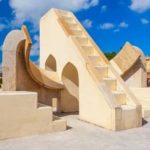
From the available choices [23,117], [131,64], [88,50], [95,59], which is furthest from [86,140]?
[131,64]

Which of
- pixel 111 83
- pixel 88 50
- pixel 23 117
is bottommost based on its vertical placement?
pixel 23 117

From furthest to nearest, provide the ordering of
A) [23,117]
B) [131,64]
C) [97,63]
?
[131,64] → [97,63] → [23,117]

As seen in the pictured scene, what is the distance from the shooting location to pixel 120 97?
9430 millimetres

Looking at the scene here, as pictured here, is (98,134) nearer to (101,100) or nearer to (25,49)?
(101,100)

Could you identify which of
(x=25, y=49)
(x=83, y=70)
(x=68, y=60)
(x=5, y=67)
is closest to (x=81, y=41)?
(x=68, y=60)

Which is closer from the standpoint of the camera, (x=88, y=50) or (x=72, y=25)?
(x=88, y=50)

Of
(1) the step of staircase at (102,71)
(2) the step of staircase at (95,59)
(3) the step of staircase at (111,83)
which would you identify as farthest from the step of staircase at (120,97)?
(2) the step of staircase at (95,59)

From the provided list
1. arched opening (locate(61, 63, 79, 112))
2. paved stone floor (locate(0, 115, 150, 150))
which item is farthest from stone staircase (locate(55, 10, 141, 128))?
arched opening (locate(61, 63, 79, 112))

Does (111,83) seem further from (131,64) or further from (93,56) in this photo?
(131,64)

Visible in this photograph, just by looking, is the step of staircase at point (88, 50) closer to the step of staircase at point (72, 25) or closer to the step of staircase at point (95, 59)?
the step of staircase at point (95, 59)

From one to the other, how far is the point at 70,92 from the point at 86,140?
17.3ft

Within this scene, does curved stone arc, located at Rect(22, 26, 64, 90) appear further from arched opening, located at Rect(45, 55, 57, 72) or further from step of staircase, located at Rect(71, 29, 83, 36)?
step of staircase, located at Rect(71, 29, 83, 36)

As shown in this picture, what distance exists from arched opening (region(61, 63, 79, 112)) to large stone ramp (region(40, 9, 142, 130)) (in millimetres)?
561

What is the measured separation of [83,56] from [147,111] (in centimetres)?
367
